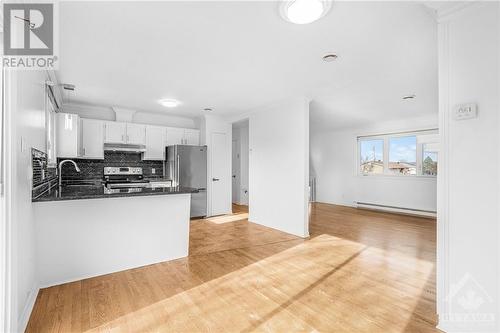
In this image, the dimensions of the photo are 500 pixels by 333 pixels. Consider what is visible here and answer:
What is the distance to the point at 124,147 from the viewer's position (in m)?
5.18

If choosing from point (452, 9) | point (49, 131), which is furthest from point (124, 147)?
point (452, 9)

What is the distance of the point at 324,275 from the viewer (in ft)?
8.93

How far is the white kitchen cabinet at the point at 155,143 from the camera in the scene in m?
5.56

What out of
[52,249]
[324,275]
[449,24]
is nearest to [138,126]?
[52,249]

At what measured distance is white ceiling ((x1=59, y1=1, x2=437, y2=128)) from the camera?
6.58 ft

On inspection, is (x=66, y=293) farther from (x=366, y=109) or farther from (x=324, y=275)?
(x=366, y=109)

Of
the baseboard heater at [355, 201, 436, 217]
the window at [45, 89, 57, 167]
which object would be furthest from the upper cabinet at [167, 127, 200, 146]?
the baseboard heater at [355, 201, 436, 217]

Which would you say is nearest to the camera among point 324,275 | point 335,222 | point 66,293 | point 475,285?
point 475,285

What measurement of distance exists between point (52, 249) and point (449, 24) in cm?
390

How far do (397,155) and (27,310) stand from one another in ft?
23.3

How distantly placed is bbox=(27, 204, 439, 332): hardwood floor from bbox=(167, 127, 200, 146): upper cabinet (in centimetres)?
285

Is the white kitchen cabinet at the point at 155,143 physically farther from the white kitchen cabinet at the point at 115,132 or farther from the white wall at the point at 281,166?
the white wall at the point at 281,166

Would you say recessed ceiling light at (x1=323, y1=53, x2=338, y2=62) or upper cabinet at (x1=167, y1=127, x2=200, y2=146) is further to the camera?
upper cabinet at (x1=167, y1=127, x2=200, y2=146)

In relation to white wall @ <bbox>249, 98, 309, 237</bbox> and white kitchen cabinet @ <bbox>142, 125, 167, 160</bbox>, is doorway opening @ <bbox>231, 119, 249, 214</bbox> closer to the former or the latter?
white wall @ <bbox>249, 98, 309, 237</bbox>
